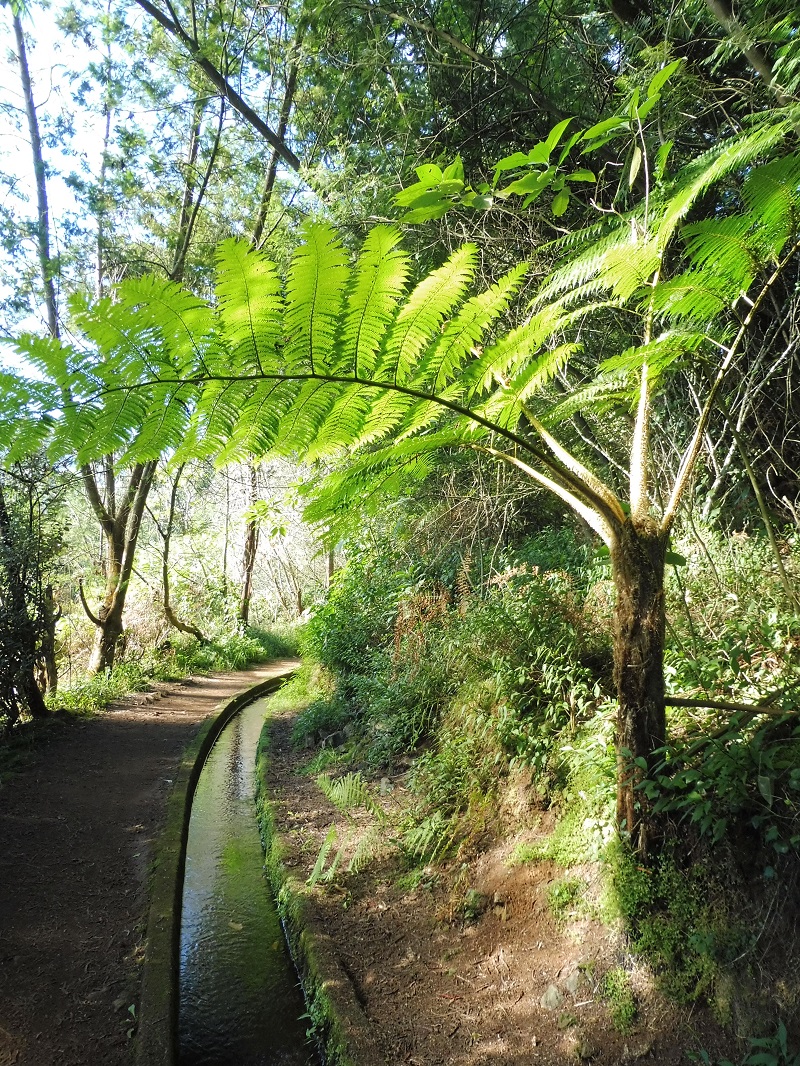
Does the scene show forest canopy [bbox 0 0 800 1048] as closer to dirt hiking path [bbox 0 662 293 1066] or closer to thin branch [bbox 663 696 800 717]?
thin branch [bbox 663 696 800 717]

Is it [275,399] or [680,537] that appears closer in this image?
[275,399]

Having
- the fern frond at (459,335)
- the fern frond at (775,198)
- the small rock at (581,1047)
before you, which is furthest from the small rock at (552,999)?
the fern frond at (775,198)

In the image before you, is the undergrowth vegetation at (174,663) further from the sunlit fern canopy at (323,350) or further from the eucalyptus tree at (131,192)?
the sunlit fern canopy at (323,350)

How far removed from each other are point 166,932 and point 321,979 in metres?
1.12

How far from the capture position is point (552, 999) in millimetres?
2506

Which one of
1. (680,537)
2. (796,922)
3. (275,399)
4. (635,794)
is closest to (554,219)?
(680,537)

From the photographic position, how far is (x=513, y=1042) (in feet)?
7.97

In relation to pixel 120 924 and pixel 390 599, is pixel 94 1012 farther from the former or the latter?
pixel 390 599

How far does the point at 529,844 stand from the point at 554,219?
4.47 meters

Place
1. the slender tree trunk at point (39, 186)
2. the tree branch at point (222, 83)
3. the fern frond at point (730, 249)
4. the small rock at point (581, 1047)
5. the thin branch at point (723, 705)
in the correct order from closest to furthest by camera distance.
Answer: the fern frond at point (730, 249) < the thin branch at point (723, 705) < the small rock at point (581, 1047) < the tree branch at point (222, 83) < the slender tree trunk at point (39, 186)

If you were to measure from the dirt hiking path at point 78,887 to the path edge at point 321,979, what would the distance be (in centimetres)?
87

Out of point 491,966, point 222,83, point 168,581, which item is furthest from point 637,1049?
point 168,581

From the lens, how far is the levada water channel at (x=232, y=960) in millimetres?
2879

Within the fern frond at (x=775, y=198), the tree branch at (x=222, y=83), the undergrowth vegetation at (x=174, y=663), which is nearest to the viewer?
the fern frond at (x=775, y=198)
